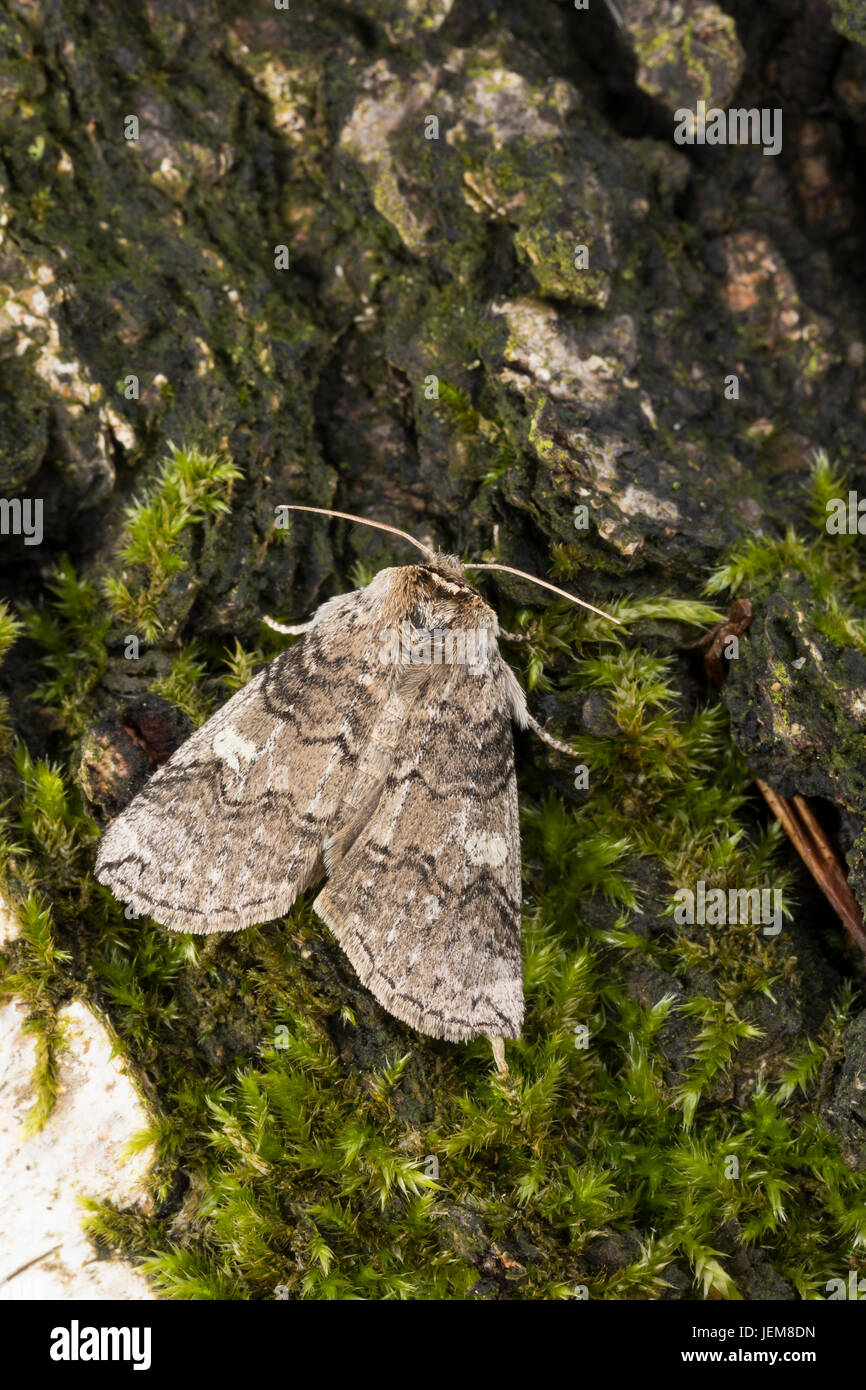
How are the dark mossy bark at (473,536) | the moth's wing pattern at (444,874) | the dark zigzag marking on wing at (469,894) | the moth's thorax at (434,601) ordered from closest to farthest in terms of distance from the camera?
the dark mossy bark at (473,536) → the moth's wing pattern at (444,874) → the dark zigzag marking on wing at (469,894) → the moth's thorax at (434,601)

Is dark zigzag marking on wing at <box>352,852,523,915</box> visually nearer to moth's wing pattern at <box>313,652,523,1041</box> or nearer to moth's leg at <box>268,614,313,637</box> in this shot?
moth's wing pattern at <box>313,652,523,1041</box>

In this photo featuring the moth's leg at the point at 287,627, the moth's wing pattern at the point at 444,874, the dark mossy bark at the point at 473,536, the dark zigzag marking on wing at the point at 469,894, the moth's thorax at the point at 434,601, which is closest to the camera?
the dark mossy bark at the point at 473,536

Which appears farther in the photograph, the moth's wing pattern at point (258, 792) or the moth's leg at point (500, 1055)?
the moth's wing pattern at point (258, 792)

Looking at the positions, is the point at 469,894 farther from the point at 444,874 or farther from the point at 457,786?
the point at 457,786

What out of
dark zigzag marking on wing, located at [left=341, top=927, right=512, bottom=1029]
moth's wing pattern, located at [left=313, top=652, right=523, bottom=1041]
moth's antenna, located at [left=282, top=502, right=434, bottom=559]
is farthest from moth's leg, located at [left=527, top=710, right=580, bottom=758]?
dark zigzag marking on wing, located at [left=341, top=927, right=512, bottom=1029]

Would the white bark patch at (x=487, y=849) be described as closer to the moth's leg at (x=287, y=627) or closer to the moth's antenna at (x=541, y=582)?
the moth's antenna at (x=541, y=582)

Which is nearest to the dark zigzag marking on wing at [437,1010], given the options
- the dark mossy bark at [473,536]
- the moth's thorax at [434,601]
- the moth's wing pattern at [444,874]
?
the moth's wing pattern at [444,874]
